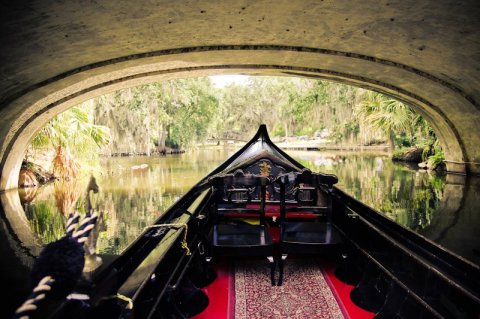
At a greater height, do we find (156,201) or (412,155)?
(412,155)

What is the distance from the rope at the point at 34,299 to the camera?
89cm

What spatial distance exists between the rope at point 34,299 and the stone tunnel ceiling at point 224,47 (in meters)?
3.34

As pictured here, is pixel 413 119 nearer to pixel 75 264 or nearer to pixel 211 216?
pixel 211 216

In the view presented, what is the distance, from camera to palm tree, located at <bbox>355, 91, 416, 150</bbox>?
42.1 feet

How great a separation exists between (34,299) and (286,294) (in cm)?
213

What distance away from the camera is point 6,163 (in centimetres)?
760

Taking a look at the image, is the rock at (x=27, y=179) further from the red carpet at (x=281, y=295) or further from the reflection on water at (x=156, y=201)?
the red carpet at (x=281, y=295)

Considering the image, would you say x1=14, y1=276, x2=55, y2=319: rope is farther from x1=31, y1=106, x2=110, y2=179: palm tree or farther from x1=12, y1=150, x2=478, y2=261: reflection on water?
x1=31, y1=106, x2=110, y2=179: palm tree

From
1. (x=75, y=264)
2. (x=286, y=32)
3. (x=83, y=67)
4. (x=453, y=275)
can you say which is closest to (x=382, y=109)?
(x=286, y=32)

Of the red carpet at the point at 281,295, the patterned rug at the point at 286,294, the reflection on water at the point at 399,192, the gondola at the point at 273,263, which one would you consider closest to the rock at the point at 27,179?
the gondola at the point at 273,263

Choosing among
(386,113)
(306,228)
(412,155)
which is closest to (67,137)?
(306,228)

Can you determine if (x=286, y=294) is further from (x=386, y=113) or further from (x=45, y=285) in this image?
(x=386, y=113)

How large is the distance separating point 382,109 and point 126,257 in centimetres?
1388

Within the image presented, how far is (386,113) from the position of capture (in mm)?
13234
